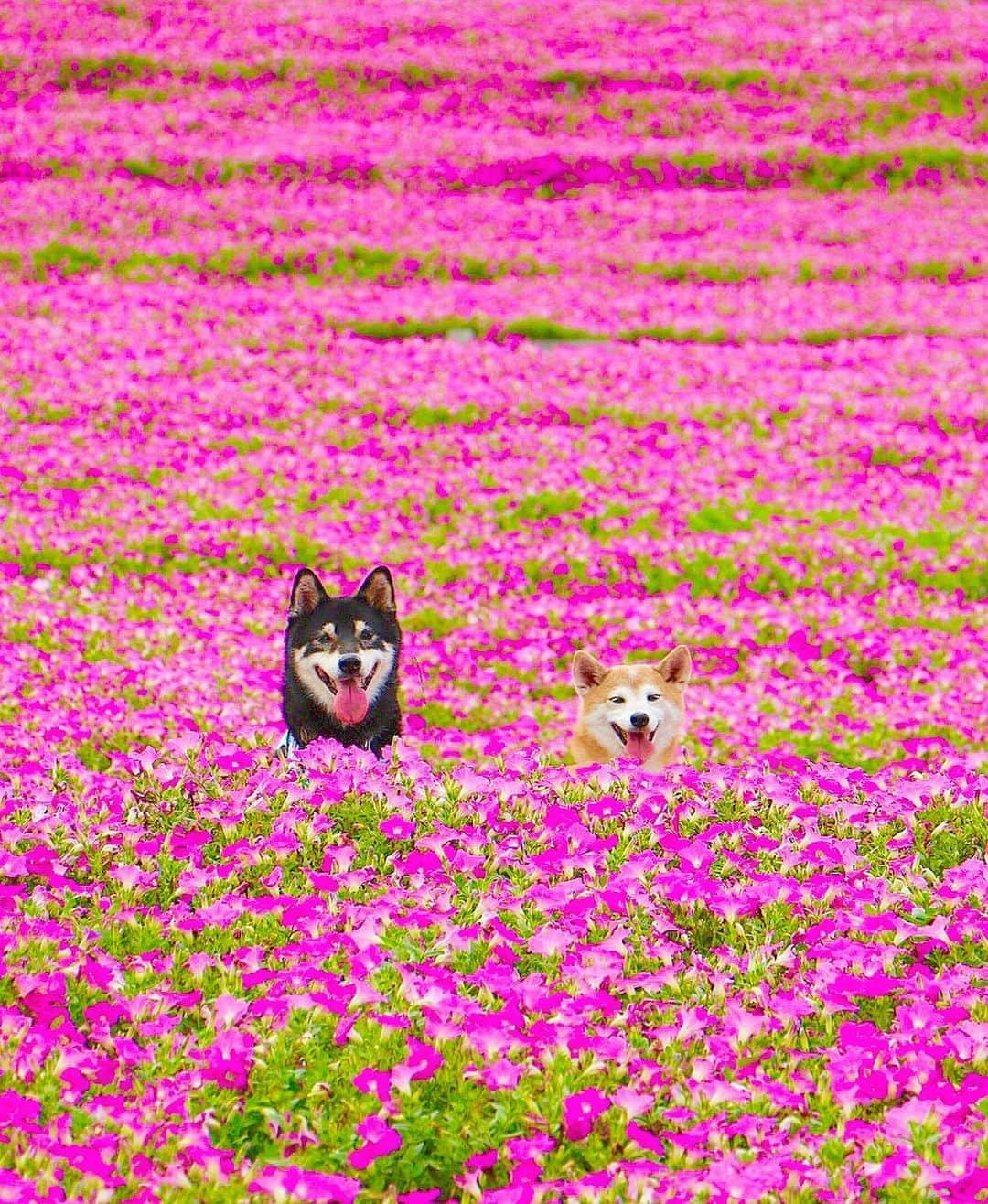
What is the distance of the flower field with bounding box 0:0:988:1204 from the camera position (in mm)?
5602

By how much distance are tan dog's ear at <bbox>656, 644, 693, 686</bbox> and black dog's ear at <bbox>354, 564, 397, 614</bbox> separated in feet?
6.24

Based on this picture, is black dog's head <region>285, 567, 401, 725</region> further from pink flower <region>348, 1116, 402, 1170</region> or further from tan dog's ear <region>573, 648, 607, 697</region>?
pink flower <region>348, 1116, 402, 1170</region>

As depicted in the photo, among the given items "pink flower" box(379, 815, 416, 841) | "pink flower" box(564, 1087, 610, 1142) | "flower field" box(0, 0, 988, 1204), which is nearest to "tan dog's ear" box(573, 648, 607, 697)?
"flower field" box(0, 0, 988, 1204)

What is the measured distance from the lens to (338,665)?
937cm

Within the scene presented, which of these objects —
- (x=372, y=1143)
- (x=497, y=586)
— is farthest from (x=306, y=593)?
(x=497, y=586)

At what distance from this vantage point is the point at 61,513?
1808 centimetres

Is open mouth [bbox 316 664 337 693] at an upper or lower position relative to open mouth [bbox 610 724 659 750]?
upper

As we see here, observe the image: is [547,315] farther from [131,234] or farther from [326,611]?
[326,611]

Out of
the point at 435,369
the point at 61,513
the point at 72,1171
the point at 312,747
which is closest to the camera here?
the point at 72,1171

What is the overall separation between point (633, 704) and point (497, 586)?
672 cm

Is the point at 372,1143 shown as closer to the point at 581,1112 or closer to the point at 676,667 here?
the point at 581,1112

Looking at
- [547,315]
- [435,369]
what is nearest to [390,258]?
[547,315]

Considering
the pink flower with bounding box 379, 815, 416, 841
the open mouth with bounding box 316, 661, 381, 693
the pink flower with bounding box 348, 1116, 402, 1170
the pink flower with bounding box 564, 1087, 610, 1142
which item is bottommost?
the pink flower with bounding box 564, 1087, 610, 1142

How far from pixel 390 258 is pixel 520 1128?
26.1 metres
